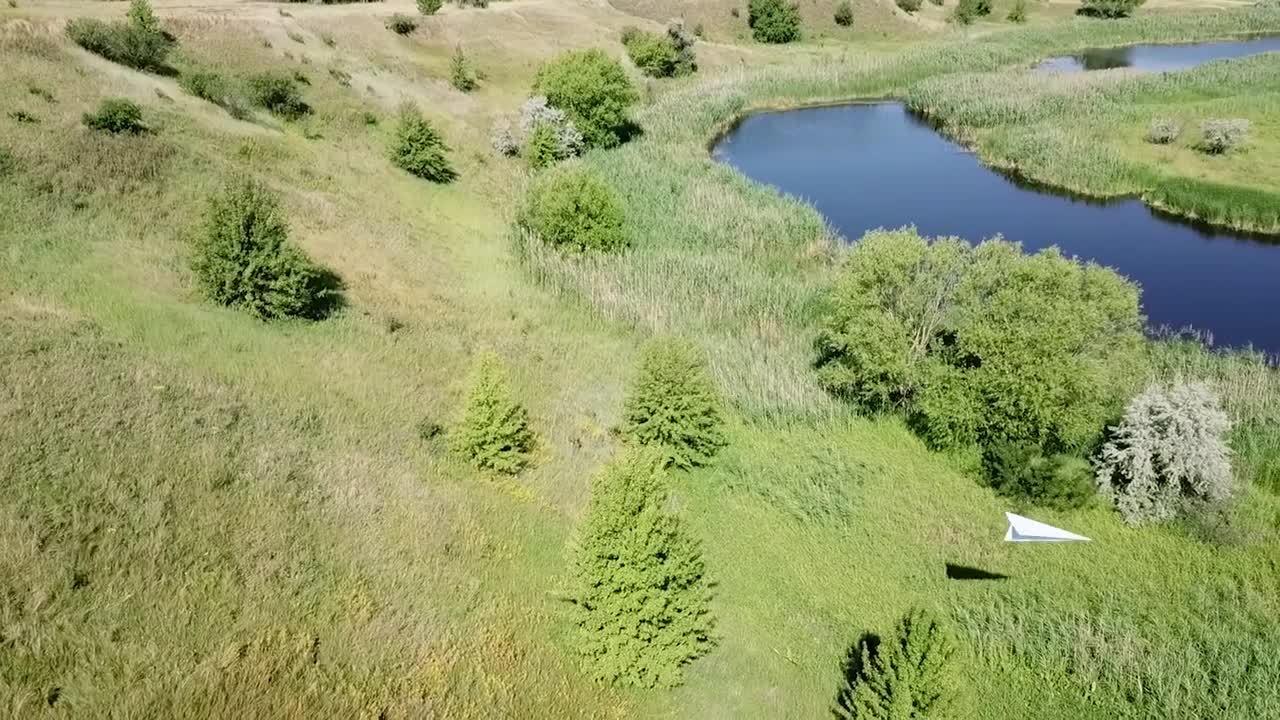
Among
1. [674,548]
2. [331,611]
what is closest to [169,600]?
[331,611]

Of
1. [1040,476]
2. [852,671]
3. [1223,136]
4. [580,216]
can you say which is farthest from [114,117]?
[1223,136]

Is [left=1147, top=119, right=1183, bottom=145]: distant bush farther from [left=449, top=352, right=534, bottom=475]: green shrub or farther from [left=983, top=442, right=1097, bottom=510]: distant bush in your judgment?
[left=449, top=352, right=534, bottom=475]: green shrub

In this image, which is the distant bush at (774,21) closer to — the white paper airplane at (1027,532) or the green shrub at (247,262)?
the green shrub at (247,262)

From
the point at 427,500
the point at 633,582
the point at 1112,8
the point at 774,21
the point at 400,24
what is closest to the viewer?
the point at 633,582

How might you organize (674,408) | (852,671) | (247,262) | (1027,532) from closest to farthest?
(852,671)
(1027,532)
(674,408)
(247,262)

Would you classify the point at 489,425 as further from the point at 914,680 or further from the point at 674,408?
the point at 914,680

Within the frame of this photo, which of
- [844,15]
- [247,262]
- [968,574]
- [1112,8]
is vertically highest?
[1112,8]
